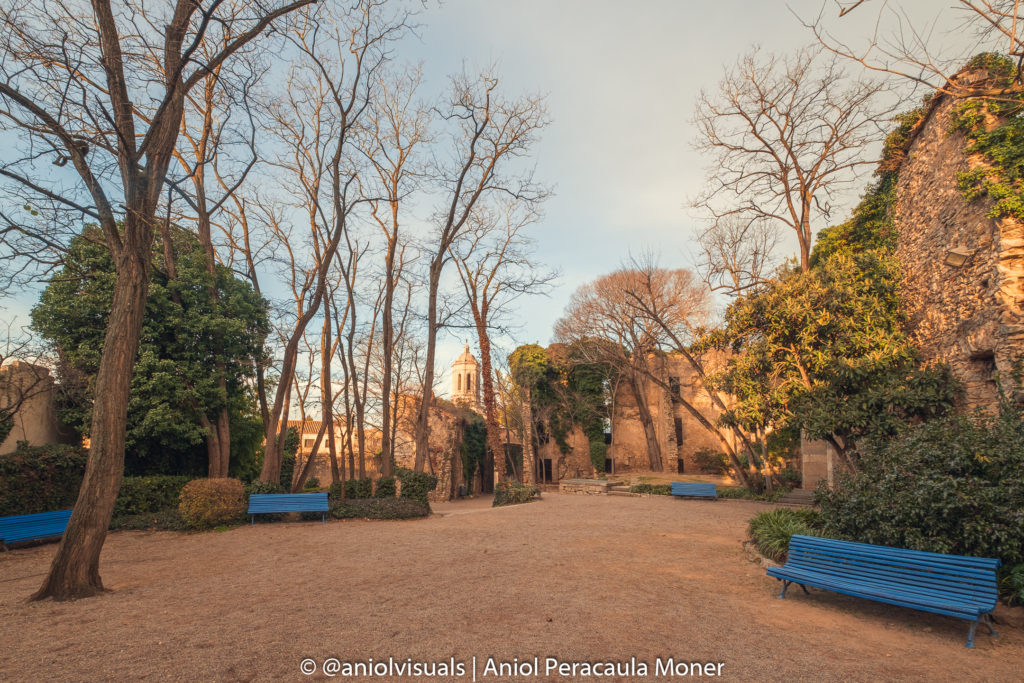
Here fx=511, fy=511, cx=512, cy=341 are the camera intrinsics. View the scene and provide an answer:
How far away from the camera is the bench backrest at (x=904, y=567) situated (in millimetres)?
4062

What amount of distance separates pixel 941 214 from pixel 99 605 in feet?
45.1

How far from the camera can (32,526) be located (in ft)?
27.4

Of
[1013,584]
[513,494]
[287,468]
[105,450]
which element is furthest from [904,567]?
[287,468]

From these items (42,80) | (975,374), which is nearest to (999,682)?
(975,374)

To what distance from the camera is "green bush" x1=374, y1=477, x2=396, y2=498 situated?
13.0m

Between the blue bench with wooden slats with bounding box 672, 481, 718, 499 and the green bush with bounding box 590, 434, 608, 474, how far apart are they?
9861 millimetres

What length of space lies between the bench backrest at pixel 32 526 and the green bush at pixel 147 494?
1813 mm

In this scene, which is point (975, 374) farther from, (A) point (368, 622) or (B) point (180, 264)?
(B) point (180, 264)

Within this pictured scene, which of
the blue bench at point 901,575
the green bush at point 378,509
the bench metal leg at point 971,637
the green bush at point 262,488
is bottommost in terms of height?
the bench metal leg at point 971,637

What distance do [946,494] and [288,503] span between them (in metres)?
10.9

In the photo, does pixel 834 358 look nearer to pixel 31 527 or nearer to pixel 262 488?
pixel 262 488

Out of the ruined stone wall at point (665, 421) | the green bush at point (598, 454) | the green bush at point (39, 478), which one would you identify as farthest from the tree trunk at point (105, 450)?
the ruined stone wall at point (665, 421)

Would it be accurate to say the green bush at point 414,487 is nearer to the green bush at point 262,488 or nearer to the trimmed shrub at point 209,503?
the green bush at point 262,488

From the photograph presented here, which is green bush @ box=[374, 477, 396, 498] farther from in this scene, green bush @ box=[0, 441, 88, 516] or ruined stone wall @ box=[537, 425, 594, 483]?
ruined stone wall @ box=[537, 425, 594, 483]
